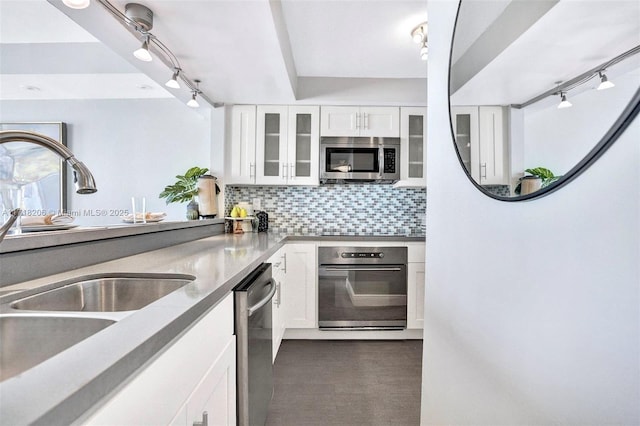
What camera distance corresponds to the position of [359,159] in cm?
310

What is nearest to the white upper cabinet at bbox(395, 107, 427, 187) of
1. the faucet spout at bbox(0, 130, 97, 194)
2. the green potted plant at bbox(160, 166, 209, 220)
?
the green potted plant at bbox(160, 166, 209, 220)

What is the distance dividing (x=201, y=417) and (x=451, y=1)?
4.60 ft

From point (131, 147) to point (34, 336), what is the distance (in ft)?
11.1

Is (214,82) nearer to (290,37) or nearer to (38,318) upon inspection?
(290,37)

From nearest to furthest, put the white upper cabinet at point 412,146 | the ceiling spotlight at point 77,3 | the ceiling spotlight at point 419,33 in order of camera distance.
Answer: the ceiling spotlight at point 77,3, the ceiling spotlight at point 419,33, the white upper cabinet at point 412,146

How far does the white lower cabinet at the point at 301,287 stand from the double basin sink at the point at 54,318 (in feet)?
6.03

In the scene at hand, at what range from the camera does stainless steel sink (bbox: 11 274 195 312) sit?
103 centimetres

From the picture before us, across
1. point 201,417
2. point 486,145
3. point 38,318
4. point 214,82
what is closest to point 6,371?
point 38,318

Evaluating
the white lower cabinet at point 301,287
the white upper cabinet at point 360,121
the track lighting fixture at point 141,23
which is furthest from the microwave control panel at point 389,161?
the track lighting fixture at point 141,23

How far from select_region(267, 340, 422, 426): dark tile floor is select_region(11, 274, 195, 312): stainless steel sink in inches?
43.1

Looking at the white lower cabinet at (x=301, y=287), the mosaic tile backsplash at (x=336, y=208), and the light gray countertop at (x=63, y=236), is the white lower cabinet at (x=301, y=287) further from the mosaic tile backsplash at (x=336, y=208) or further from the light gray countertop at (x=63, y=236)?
the light gray countertop at (x=63, y=236)

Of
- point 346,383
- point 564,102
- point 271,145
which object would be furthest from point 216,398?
point 271,145

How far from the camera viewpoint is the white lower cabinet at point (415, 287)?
2920 millimetres

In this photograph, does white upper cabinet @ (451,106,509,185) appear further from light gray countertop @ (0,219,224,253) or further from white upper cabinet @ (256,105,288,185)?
white upper cabinet @ (256,105,288,185)
